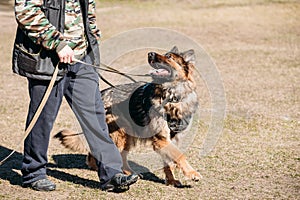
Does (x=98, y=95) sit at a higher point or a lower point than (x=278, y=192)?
higher

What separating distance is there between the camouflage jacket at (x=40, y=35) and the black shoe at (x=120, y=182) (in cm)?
110

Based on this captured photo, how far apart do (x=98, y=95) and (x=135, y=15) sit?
16.8 m

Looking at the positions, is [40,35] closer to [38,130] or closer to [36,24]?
[36,24]

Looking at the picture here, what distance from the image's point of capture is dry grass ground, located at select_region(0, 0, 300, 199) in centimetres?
568

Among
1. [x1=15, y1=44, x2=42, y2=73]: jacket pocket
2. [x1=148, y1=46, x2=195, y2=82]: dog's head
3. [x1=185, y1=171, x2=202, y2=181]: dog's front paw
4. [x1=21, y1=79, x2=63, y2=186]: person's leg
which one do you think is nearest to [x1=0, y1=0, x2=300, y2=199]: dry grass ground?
[x1=185, y1=171, x2=202, y2=181]: dog's front paw

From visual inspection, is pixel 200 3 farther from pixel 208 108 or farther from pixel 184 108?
pixel 184 108

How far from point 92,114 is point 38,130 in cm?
53

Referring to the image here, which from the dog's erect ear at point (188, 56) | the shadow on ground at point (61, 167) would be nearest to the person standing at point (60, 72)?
the shadow on ground at point (61, 167)

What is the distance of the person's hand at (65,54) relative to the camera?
5.02 m

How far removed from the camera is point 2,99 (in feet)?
32.7

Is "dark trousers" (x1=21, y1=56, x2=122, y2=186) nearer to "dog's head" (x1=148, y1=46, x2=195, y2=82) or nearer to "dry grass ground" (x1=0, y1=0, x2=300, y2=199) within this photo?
"dry grass ground" (x1=0, y1=0, x2=300, y2=199)

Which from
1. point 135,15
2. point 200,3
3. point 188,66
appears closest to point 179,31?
point 135,15

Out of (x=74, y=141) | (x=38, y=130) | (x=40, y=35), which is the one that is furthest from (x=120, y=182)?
(x=40, y=35)

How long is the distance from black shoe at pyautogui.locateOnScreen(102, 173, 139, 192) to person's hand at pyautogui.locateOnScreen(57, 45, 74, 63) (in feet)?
3.93
